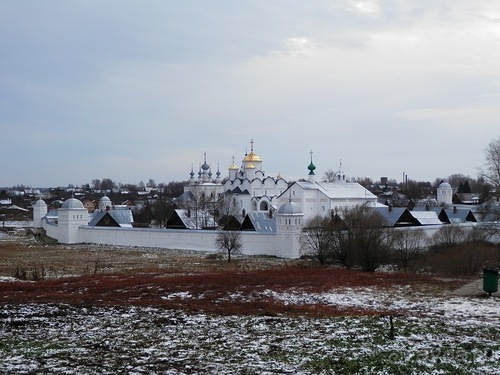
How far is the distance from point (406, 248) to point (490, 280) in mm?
14134

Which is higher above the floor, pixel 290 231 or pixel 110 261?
pixel 290 231

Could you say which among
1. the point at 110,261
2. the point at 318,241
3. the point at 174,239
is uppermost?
the point at 318,241

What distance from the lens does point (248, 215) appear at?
38062mm

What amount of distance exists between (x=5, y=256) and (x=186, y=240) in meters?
10.3

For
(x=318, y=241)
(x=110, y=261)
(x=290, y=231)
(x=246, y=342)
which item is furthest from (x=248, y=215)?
(x=246, y=342)

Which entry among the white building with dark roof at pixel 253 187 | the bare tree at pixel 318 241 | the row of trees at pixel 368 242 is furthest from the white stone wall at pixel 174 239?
the white building with dark roof at pixel 253 187

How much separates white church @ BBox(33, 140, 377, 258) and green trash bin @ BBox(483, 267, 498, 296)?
19.0 m

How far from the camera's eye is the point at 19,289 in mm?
16219

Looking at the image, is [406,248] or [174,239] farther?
[174,239]

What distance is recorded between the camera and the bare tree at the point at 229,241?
3253cm

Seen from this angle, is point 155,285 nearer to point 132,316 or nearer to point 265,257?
point 132,316

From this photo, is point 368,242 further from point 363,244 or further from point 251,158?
point 251,158

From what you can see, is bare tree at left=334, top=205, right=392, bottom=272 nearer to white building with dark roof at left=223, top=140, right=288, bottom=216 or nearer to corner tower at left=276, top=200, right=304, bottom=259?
corner tower at left=276, top=200, right=304, bottom=259

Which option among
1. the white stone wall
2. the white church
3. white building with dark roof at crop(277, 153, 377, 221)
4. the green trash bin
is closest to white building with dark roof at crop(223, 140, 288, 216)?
the white church
